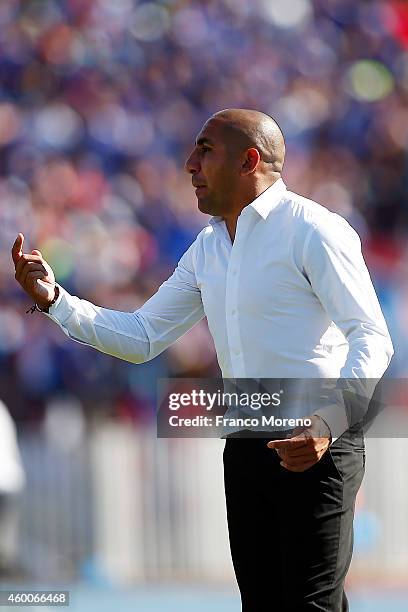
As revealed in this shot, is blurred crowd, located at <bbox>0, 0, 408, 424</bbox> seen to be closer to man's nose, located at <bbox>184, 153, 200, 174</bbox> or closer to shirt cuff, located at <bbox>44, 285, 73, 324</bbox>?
shirt cuff, located at <bbox>44, 285, 73, 324</bbox>

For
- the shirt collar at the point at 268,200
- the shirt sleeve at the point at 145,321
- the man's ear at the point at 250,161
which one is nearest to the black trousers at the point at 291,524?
the shirt sleeve at the point at 145,321

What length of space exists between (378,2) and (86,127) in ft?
7.42

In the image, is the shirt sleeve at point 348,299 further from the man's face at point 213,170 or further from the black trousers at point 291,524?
the man's face at point 213,170

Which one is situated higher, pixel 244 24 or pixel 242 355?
pixel 244 24

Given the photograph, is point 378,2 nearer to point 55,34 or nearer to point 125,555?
point 55,34

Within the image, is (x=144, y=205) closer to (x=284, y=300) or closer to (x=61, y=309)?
(x=61, y=309)

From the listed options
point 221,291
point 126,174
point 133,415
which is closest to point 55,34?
point 126,174

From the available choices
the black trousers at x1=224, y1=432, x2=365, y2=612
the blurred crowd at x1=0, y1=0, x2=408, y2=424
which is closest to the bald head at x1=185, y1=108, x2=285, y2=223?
the black trousers at x1=224, y1=432, x2=365, y2=612

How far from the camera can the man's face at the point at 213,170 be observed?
9.84 ft

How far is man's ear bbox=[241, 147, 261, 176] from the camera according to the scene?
298 centimetres

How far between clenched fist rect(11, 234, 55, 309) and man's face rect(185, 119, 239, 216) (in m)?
0.44

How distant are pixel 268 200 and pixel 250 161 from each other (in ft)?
0.36

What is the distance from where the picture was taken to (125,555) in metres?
6.32

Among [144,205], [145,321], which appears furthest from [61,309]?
[144,205]
